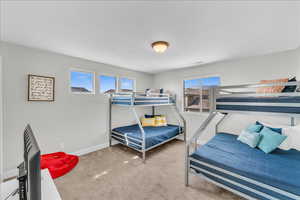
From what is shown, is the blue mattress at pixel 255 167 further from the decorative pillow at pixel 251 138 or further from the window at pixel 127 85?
the window at pixel 127 85

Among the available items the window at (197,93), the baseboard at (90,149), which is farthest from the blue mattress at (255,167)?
the baseboard at (90,149)

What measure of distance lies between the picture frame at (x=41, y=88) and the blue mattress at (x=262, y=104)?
10.4ft

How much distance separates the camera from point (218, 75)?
3.29 metres

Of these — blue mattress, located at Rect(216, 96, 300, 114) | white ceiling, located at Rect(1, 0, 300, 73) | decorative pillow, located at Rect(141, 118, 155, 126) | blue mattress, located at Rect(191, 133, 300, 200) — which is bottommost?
blue mattress, located at Rect(191, 133, 300, 200)

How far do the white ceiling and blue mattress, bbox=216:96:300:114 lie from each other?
100 cm

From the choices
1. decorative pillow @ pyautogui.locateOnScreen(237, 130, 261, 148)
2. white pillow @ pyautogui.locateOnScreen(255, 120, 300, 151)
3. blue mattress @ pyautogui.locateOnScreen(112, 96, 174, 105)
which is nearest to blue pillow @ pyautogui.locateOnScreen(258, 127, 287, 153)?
decorative pillow @ pyautogui.locateOnScreen(237, 130, 261, 148)

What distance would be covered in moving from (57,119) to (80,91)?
0.80 metres

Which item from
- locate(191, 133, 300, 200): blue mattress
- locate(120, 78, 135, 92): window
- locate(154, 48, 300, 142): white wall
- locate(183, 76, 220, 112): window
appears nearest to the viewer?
locate(191, 133, 300, 200): blue mattress

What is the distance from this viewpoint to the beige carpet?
1.72m

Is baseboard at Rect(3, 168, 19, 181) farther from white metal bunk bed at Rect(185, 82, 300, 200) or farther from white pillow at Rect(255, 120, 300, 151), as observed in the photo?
white pillow at Rect(255, 120, 300, 151)

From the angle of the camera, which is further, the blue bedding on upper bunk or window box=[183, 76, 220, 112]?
window box=[183, 76, 220, 112]

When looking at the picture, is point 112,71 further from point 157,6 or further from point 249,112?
point 249,112

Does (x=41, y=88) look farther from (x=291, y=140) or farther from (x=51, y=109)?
(x=291, y=140)

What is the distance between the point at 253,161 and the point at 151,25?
92.4 inches
